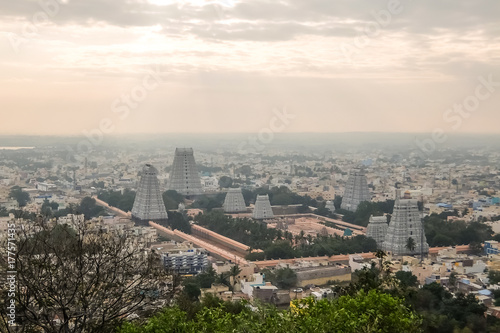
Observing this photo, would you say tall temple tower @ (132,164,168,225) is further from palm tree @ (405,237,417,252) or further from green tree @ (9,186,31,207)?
palm tree @ (405,237,417,252)

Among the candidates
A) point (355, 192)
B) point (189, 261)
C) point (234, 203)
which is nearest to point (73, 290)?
point (189, 261)

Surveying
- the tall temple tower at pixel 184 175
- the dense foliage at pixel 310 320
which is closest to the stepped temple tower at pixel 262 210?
the tall temple tower at pixel 184 175

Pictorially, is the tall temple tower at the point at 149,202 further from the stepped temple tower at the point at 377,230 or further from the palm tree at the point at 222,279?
the palm tree at the point at 222,279

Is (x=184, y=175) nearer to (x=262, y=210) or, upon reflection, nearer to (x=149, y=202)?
(x=262, y=210)

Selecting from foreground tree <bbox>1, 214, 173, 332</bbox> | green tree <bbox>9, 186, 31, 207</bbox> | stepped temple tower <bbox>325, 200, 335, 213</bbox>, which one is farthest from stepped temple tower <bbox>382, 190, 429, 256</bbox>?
green tree <bbox>9, 186, 31, 207</bbox>

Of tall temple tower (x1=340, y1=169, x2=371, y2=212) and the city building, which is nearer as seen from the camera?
the city building
